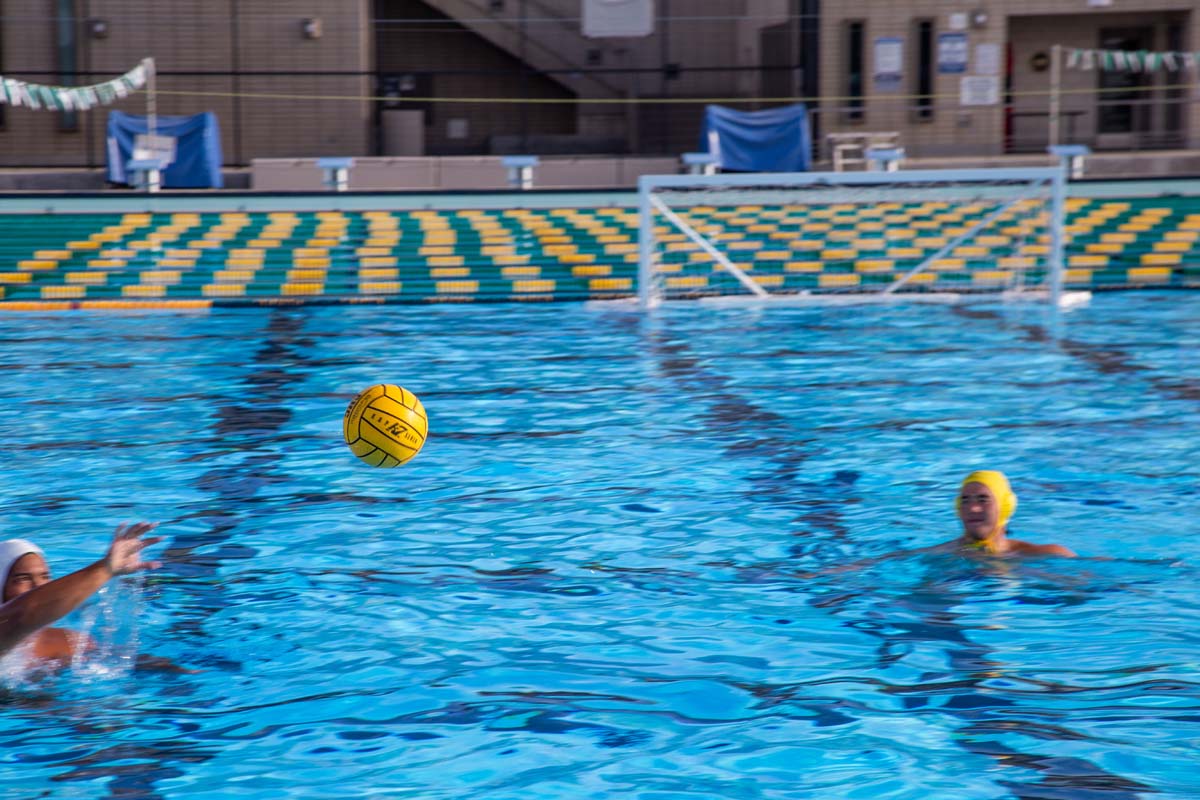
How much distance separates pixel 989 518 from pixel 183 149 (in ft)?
57.6

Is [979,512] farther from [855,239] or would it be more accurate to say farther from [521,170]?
[521,170]

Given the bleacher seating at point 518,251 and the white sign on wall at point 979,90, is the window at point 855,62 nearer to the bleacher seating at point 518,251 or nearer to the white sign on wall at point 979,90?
the white sign on wall at point 979,90

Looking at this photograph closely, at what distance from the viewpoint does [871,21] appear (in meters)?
24.9

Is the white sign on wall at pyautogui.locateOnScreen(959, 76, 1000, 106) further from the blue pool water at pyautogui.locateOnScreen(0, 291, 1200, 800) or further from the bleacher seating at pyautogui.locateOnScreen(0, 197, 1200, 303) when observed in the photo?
the blue pool water at pyautogui.locateOnScreen(0, 291, 1200, 800)

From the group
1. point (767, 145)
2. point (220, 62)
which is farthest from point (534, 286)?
point (220, 62)

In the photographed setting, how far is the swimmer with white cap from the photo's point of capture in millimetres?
4039

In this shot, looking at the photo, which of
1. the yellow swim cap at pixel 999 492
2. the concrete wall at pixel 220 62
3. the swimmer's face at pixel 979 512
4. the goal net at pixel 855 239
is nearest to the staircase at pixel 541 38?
the concrete wall at pixel 220 62

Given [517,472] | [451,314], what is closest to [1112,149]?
[451,314]

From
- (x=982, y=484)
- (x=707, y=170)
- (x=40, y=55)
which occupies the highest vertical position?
(x=40, y=55)

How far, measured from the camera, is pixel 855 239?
1855cm

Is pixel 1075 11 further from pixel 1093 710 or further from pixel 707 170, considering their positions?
pixel 1093 710

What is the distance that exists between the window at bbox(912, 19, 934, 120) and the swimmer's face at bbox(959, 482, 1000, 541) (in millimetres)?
19993

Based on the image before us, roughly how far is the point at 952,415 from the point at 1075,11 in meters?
18.7

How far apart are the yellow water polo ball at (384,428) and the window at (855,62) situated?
768 inches
